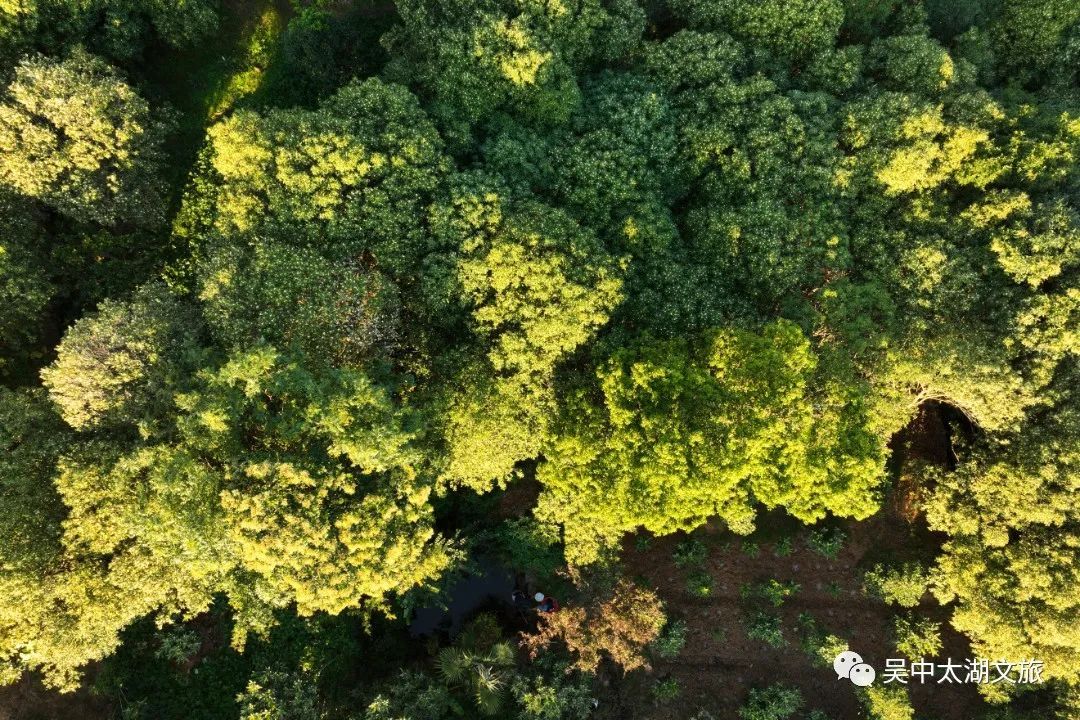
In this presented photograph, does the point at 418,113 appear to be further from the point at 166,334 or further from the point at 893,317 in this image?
the point at 893,317

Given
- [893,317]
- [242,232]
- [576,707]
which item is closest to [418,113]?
[242,232]

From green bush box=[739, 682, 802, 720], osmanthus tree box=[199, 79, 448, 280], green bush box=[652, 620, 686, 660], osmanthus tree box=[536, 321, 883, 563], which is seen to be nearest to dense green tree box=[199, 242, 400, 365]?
osmanthus tree box=[199, 79, 448, 280]

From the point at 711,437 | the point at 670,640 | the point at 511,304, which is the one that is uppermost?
the point at 511,304

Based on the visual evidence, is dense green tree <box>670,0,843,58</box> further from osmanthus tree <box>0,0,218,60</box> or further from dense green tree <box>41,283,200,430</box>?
dense green tree <box>41,283,200,430</box>

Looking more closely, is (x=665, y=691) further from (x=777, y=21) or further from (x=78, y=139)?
(x=78, y=139)

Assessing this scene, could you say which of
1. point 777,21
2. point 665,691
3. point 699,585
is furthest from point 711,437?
point 777,21

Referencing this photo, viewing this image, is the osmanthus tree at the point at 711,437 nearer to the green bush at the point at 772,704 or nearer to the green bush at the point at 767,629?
the green bush at the point at 767,629
